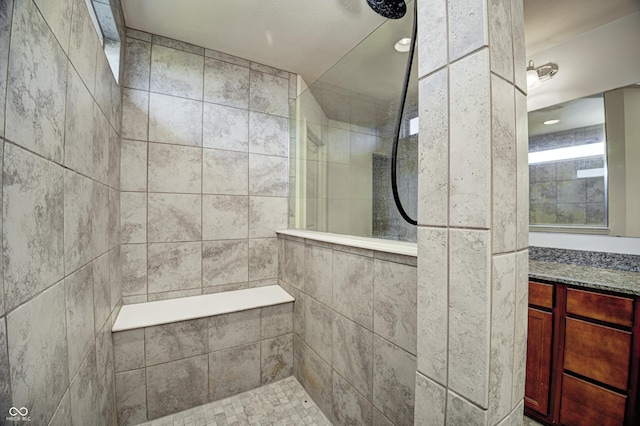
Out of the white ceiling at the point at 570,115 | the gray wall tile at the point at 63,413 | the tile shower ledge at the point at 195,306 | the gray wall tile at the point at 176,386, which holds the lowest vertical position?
the gray wall tile at the point at 176,386

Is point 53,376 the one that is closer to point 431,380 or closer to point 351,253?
point 431,380

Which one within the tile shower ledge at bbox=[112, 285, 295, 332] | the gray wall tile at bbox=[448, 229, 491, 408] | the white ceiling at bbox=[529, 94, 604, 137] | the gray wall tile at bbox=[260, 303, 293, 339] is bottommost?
the gray wall tile at bbox=[260, 303, 293, 339]

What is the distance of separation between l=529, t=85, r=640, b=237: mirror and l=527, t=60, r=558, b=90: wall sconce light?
0.64ft

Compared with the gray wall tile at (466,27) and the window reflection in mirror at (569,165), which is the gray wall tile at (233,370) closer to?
the gray wall tile at (466,27)

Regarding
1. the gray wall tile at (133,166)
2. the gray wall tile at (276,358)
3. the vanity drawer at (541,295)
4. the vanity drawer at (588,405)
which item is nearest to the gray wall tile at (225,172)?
the gray wall tile at (133,166)

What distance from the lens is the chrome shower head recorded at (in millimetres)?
1042

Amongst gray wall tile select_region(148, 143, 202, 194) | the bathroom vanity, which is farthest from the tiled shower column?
gray wall tile select_region(148, 143, 202, 194)

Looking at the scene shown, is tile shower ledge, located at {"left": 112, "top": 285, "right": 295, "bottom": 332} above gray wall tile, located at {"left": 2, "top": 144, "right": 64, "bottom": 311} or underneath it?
underneath

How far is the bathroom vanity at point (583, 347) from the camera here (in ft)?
3.68

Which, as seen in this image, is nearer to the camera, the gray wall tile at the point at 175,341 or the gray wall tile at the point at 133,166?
the gray wall tile at the point at 175,341

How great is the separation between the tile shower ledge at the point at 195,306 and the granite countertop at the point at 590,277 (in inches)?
62.2

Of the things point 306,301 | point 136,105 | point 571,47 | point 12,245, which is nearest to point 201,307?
point 306,301

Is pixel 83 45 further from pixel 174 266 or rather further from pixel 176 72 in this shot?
pixel 174 266

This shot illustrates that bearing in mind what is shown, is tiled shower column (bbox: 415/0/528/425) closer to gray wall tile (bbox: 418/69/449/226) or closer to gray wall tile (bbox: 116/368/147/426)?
gray wall tile (bbox: 418/69/449/226)
